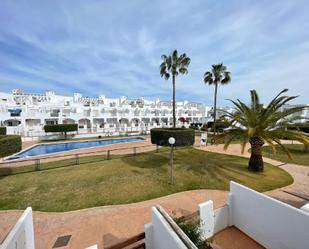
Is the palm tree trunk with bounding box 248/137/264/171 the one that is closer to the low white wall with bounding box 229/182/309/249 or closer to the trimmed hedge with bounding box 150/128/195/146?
the trimmed hedge with bounding box 150/128/195/146

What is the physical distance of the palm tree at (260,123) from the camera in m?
9.13

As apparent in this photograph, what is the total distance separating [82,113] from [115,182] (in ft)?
112

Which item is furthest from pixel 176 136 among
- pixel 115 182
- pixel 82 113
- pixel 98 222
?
pixel 82 113

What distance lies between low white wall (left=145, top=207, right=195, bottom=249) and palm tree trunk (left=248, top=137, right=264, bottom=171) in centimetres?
856

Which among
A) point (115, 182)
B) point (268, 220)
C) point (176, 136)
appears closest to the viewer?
point (268, 220)

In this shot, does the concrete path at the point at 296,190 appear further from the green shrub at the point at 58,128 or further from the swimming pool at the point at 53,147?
the green shrub at the point at 58,128

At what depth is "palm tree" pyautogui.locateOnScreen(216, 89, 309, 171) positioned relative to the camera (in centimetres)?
913

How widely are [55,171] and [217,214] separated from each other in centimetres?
1084

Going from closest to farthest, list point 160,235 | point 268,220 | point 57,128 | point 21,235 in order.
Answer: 1. point 21,235
2. point 160,235
3. point 268,220
4. point 57,128

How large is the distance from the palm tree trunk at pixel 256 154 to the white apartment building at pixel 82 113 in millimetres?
31223

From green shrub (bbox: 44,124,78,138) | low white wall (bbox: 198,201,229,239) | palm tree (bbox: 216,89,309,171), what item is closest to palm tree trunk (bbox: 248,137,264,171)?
palm tree (bbox: 216,89,309,171)

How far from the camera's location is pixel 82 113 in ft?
129

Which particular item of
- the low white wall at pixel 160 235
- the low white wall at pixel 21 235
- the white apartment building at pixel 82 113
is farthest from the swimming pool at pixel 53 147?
the low white wall at pixel 160 235

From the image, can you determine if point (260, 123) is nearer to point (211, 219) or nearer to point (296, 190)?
point (296, 190)
